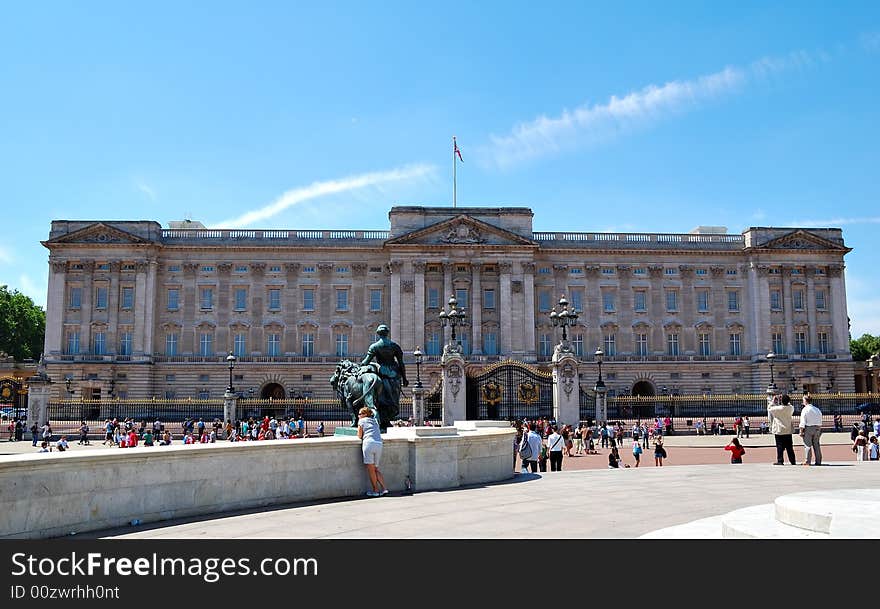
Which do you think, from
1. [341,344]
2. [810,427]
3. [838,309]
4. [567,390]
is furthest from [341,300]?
[810,427]

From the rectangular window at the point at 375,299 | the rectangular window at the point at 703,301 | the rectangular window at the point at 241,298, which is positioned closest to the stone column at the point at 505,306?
the rectangular window at the point at 375,299

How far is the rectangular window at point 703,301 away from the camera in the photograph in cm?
6900

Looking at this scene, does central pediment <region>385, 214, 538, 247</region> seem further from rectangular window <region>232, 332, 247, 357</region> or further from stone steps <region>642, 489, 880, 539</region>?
stone steps <region>642, 489, 880, 539</region>

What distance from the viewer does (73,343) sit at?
64.6m

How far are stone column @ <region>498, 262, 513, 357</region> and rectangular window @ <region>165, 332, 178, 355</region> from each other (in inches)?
1126

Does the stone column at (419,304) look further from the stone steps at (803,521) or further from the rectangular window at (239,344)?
the stone steps at (803,521)

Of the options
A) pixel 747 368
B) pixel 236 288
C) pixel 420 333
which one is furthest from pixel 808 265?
pixel 236 288

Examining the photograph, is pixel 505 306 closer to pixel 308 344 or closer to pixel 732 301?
pixel 308 344

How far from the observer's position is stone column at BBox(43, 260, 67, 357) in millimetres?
64125

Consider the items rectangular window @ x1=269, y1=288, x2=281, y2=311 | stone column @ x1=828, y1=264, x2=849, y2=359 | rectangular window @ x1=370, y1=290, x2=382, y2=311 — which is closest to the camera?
rectangular window @ x1=269, y1=288, x2=281, y2=311

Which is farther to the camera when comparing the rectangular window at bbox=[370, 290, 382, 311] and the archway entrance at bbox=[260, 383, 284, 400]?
the rectangular window at bbox=[370, 290, 382, 311]

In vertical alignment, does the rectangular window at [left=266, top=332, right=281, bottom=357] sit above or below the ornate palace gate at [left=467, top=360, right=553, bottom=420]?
above

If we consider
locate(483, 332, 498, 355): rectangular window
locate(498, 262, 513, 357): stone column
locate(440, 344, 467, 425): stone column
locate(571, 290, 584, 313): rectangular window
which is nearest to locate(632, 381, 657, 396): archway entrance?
locate(571, 290, 584, 313): rectangular window

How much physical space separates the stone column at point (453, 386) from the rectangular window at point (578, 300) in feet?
89.4
